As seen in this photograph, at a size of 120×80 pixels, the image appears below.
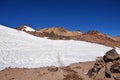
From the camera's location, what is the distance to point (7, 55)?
2638 cm

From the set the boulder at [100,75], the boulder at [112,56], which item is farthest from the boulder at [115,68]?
the boulder at [112,56]

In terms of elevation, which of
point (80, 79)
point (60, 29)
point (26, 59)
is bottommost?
point (80, 79)

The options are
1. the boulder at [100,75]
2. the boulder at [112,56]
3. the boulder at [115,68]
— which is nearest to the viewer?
the boulder at [100,75]

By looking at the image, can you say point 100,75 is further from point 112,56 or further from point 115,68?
point 112,56

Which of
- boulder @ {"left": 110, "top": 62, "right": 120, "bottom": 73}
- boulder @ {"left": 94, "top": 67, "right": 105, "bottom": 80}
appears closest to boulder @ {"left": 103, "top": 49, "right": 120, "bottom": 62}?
boulder @ {"left": 110, "top": 62, "right": 120, "bottom": 73}

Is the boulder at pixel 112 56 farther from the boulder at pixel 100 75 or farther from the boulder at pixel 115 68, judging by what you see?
the boulder at pixel 100 75

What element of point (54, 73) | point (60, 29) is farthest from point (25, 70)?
point (60, 29)

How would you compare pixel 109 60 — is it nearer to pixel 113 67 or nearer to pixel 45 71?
pixel 113 67

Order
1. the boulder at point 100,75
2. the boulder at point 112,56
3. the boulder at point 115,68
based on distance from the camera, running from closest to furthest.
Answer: the boulder at point 100,75
the boulder at point 115,68
the boulder at point 112,56

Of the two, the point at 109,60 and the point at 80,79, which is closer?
the point at 80,79

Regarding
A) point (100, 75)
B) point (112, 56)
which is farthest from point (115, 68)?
point (112, 56)

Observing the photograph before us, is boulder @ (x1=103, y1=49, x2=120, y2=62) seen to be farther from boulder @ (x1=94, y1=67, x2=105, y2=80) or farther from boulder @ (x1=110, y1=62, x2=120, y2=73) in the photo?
boulder @ (x1=94, y1=67, x2=105, y2=80)

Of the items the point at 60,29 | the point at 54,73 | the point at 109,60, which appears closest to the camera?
the point at 54,73

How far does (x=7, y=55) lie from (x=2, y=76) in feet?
26.8
